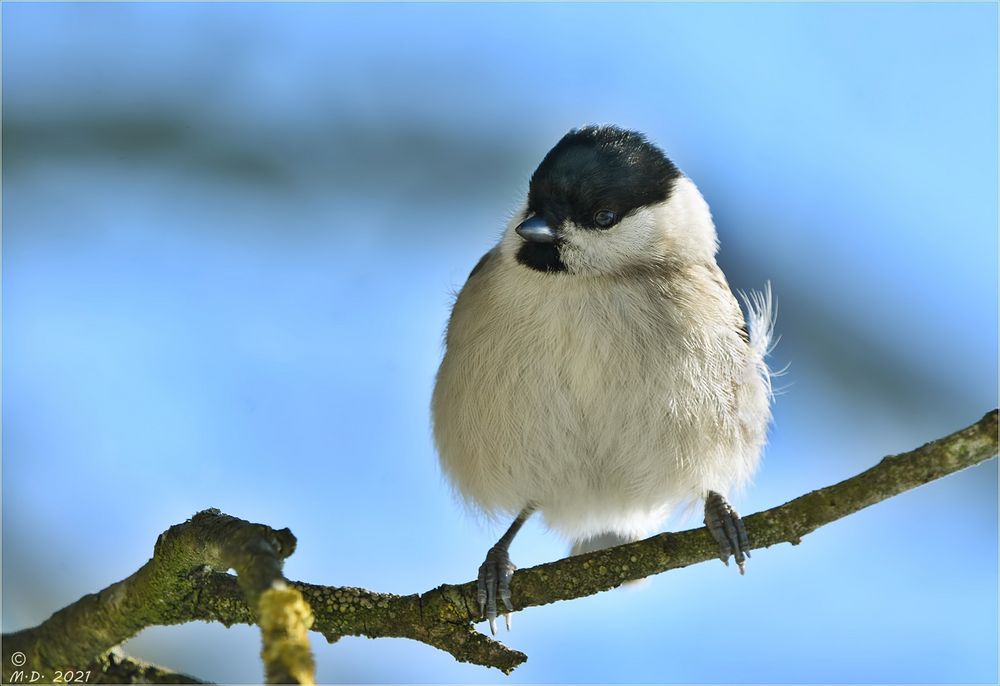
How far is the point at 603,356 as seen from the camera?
2.93 m

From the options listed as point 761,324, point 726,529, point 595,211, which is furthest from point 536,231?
point 726,529

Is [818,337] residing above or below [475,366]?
above

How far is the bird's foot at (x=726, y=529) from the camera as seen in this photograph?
2.53 metres

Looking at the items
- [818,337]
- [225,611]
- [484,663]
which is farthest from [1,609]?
[818,337]

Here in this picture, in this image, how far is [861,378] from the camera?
14.4 feet

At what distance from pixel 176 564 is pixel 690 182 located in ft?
7.09

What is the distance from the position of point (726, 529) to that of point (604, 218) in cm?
100

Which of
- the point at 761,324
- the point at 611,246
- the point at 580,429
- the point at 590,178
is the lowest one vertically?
the point at 580,429

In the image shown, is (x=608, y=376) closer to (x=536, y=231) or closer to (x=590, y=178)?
(x=536, y=231)

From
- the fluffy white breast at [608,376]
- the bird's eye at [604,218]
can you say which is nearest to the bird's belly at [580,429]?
the fluffy white breast at [608,376]

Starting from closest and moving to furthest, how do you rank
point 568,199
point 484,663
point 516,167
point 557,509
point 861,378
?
point 484,663 → point 568,199 → point 557,509 → point 861,378 → point 516,167

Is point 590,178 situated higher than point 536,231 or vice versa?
point 590,178

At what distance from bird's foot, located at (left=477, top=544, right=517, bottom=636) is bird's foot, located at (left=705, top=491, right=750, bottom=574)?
0.54 meters

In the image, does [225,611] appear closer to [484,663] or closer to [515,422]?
[484,663]
